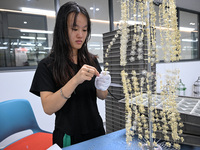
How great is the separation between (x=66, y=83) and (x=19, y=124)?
714mm

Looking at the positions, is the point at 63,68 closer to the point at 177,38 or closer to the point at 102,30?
the point at 177,38

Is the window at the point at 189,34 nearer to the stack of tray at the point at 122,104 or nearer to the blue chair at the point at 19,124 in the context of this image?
the stack of tray at the point at 122,104

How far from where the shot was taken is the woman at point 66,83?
857 mm

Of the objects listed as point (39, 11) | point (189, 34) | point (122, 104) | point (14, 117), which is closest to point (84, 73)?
point (122, 104)

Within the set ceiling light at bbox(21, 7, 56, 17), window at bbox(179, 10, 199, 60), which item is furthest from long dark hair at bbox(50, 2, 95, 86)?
window at bbox(179, 10, 199, 60)

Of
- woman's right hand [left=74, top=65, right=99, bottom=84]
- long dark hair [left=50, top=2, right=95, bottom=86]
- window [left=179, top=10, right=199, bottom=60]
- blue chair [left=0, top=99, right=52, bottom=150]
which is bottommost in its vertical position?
blue chair [left=0, top=99, right=52, bottom=150]

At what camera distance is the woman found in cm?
86

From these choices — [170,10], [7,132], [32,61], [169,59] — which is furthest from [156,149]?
[32,61]

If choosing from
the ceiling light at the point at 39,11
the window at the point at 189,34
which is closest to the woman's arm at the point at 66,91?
the ceiling light at the point at 39,11

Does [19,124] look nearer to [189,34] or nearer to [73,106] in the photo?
[73,106]

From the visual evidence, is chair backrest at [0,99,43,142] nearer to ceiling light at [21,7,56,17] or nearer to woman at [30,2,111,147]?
woman at [30,2,111,147]

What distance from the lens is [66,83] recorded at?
0.85m

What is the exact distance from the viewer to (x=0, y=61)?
189 cm

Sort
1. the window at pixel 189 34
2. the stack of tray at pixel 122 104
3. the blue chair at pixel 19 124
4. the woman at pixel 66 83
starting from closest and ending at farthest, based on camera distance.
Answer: the stack of tray at pixel 122 104
the woman at pixel 66 83
the blue chair at pixel 19 124
the window at pixel 189 34
